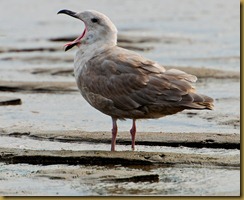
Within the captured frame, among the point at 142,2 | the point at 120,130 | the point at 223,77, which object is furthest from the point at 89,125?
the point at 142,2

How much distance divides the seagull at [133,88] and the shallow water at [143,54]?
1.56 ft

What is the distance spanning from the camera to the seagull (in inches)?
373

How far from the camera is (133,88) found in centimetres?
961

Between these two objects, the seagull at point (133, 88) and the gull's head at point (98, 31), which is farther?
the gull's head at point (98, 31)

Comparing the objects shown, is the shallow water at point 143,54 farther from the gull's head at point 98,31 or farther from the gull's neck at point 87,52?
the gull's head at point 98,31

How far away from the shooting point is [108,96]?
31.6 ft

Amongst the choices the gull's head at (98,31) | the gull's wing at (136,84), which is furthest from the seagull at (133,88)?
the gull's head at (98,31)

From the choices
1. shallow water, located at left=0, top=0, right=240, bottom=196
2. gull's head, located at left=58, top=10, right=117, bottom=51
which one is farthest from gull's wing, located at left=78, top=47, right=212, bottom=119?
shallow water, located at left=0, top=0, right=240, bottom=196

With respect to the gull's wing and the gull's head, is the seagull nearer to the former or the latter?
the gull's wing

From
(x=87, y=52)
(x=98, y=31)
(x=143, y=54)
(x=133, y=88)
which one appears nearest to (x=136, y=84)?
(x=133, y=88)

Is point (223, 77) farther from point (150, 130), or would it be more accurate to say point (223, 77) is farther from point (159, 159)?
point (159, 159)

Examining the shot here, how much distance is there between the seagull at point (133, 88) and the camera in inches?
373

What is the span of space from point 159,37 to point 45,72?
4909mm

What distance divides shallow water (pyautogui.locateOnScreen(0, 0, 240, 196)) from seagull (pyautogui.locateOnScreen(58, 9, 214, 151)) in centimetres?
48
